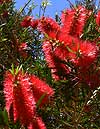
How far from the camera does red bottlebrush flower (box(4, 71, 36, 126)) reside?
1.68m

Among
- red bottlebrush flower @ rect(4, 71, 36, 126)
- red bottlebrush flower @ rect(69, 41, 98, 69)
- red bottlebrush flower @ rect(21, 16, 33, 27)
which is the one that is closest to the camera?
red bottlebrush flower @ rect(4, 71, 36, 126)

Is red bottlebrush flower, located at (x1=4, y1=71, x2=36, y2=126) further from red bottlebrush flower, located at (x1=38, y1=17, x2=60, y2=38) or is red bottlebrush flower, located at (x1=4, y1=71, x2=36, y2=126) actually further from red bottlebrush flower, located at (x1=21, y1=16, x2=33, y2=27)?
red bottlebrush flower, located at (x1=21, y1=16, x2=33, y2=27)

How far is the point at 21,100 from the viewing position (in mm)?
1677

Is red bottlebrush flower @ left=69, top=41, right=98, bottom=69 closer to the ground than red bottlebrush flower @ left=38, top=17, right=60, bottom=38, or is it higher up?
closer to the ground

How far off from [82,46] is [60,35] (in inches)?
5.6

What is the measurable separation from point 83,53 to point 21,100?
51cm

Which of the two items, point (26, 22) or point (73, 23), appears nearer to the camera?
point (73, 23)

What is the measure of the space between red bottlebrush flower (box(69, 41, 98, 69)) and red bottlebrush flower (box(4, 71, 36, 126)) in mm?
423

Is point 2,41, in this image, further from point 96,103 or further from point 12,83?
point 12,83

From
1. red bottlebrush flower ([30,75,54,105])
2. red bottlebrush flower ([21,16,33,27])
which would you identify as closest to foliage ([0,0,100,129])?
red bottlebrush flower ([30,75,54,105])

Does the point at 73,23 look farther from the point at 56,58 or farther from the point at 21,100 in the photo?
the point at 21,100

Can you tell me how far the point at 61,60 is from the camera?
87.3 inches

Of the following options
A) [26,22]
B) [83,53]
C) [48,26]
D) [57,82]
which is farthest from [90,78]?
[26,22]

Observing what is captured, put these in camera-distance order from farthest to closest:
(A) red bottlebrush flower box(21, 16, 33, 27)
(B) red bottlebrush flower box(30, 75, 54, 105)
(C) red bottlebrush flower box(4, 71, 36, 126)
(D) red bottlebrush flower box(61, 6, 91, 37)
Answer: (A) red bottlebrush flower box(21, 16, 33, 27) → (D) red bottlebrush flower box(61, 6, 91, 37) → (B) red bottlebrush flower box(30, 75, 54, 105) → (C) red bottlebrush flower box(4, 71, 36, 126)
